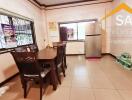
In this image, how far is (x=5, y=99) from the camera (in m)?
1.91

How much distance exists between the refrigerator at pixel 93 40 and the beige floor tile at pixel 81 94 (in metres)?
2.80

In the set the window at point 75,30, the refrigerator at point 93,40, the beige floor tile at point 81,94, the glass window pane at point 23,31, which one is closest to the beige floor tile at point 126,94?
the beige floor tile at point 81,94

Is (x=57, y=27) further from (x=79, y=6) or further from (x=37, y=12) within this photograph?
(x=79, y=6)

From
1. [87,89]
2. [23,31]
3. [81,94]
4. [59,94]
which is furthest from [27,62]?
[23,31]

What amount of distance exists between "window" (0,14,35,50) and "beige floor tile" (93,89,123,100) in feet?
8.65

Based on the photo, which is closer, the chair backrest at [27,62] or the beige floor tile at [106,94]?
the chair backrest at [27,62]

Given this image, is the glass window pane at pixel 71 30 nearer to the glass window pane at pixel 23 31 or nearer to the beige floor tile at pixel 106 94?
the glass window pane at pixel 23 31

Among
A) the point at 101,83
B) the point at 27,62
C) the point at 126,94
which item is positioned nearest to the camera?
the point at 27,62

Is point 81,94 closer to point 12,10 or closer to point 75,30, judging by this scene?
point 12,10

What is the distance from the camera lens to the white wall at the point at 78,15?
474cm

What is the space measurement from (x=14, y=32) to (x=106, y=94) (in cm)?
314

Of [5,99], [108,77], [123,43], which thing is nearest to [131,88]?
[108,77]

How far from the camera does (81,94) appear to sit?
1910mm

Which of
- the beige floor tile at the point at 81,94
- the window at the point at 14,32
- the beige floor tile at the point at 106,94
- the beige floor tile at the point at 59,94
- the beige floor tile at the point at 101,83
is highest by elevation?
the window at the point at 14,32
